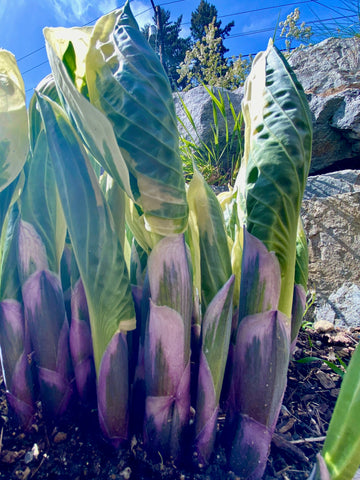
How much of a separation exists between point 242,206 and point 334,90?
7.26 ft

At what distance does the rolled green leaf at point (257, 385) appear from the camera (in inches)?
17.9

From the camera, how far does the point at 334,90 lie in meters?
2.27

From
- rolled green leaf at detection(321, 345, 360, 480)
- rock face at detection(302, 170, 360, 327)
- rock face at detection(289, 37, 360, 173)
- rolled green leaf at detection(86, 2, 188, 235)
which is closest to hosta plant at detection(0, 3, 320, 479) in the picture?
rolled green leaf at detection(86, 2, 188, 235)

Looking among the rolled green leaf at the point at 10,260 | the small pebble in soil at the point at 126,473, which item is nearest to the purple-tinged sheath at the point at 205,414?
the small pebble in soil at the point at 126,473

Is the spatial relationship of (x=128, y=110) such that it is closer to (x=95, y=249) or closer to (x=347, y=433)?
(x=95, y=249)

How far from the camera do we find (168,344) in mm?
460

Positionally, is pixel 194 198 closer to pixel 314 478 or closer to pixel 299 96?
pixel 299 96

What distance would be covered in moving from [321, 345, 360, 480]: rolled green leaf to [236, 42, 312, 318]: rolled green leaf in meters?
0.13

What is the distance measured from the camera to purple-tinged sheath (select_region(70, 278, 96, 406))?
542 mm

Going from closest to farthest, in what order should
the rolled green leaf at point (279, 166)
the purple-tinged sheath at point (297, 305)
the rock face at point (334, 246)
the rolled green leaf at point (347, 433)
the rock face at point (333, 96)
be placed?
the rolled green leaf at point (347, 433) < the rolled green leaf at point (279, 166) < the purple-tinged sheath at point (297, 305) < the rock face at point (334, 246) < the rock face at point (333, 96)

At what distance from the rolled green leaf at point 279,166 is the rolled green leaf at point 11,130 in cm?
32

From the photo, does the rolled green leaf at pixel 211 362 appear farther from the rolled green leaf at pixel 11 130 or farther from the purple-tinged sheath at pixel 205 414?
the rolled green leaf at pixel 11 130

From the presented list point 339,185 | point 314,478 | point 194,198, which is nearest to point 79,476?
point 314,478

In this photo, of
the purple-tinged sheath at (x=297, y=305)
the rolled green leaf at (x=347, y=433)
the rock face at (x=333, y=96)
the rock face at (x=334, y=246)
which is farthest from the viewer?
the rock face at (x=333, y=96)
